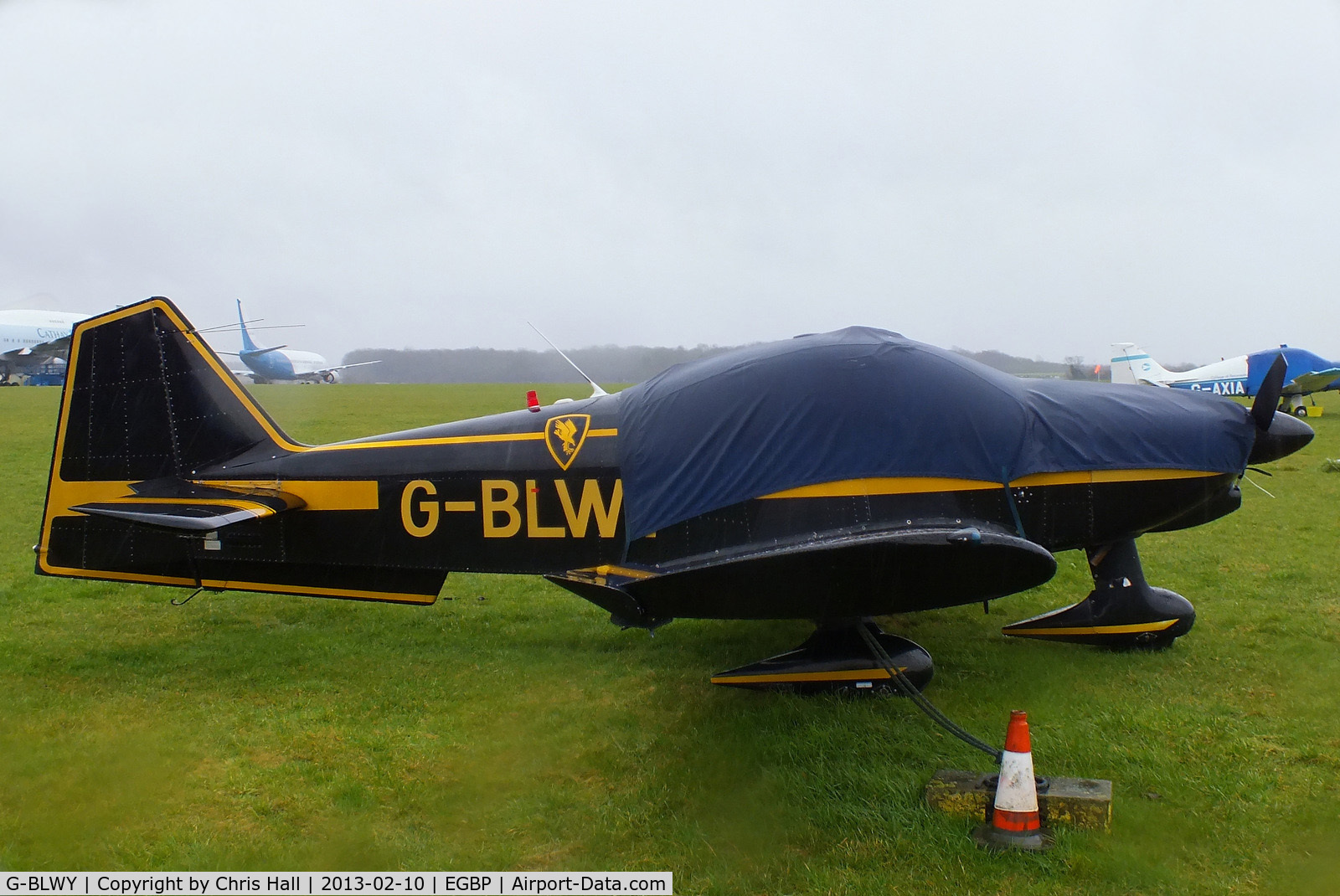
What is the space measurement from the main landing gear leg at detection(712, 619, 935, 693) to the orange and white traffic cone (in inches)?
51.7

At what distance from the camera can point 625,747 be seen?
468cm

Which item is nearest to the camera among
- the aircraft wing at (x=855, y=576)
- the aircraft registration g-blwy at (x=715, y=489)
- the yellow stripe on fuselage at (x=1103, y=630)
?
the aircraft wing at (x=855, y=576)

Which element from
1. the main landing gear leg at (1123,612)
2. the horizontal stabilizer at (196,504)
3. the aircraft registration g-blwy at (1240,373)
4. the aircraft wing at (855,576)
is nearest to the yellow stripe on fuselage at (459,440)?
the horizontal stabilizer at (196,504)

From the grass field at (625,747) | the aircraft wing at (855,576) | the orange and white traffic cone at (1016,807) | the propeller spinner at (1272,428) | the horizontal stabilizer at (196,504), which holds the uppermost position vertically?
the propeller spinner at (1272,428)

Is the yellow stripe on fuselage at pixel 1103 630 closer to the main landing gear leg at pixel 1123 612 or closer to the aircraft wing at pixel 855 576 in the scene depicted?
the main landing gear leg at pixel 1123 612

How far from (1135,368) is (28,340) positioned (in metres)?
60.2

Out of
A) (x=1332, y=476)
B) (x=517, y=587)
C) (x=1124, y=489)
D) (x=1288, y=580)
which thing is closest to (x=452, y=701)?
(x=517, y=587)

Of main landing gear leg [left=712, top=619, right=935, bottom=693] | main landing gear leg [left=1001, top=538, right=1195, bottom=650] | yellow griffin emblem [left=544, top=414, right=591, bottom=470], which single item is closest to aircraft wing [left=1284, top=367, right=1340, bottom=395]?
main landing gear leg [left=1001, top=538, right=1195, bottom=650]

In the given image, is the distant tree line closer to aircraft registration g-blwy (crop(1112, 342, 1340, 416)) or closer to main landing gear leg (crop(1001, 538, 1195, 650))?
main landing gear leg (crop(1001, 538, 1195, 650))

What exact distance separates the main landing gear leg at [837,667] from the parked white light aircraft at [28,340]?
178 ft

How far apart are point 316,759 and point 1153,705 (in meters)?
4.64

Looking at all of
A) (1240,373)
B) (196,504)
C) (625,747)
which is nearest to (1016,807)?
(625,747)

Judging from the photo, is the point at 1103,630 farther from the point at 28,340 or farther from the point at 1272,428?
the point at 28,340

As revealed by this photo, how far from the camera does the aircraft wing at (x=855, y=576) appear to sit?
158 inches
